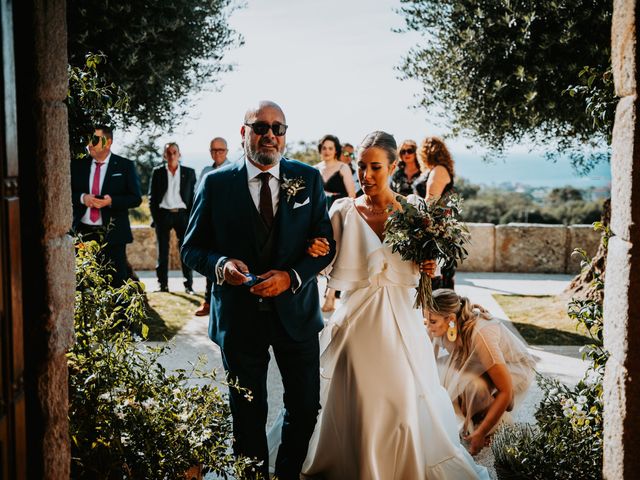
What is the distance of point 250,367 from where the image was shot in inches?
141

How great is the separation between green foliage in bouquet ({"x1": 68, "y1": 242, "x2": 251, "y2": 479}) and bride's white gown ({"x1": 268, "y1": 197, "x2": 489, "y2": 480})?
3.05 ft

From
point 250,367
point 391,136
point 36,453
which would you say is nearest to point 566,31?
point 391,136

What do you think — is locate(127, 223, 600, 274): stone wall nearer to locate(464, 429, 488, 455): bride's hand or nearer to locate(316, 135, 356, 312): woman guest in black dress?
locate(316, 135, 356, 312): woman guest in black dress

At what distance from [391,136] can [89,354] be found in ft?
6.90

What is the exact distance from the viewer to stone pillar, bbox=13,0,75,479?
6.93 ft

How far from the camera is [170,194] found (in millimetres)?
9438

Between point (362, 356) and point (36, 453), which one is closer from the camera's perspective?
point (36, 453)

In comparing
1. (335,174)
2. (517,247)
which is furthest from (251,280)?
(517,247)

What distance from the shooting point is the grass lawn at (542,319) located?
731cm

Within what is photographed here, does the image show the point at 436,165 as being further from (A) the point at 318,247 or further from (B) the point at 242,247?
(B) the point at 242,247

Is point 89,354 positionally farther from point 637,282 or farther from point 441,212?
point 637,282

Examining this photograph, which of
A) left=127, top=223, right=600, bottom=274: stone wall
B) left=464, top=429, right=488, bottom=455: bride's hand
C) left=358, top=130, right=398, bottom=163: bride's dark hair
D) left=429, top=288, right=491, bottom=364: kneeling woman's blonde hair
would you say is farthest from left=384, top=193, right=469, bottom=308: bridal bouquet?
left=127, top=223, right=600, bottom=274: stone wall

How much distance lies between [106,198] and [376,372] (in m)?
4.30

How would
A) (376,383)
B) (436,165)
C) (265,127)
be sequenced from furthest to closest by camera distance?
(436,165)
(376,383)
(265,127)
